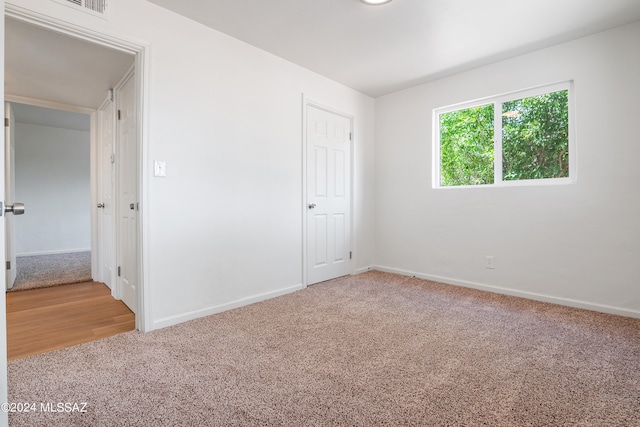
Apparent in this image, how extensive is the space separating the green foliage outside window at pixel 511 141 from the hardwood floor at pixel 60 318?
3.59 meters

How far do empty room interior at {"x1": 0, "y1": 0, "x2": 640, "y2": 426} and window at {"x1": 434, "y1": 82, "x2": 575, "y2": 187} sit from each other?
2cm

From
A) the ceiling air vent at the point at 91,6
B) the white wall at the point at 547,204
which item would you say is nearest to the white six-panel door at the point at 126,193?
the ceiling air vent at the point at 91,6

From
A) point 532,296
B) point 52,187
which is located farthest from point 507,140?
point 52,187

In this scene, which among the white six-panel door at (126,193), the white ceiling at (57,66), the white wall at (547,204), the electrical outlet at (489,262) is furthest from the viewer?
the electrical outlet at (489,262)

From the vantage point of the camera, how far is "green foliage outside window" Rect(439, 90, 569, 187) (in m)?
2.98

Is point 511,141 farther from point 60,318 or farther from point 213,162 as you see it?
point 60,318

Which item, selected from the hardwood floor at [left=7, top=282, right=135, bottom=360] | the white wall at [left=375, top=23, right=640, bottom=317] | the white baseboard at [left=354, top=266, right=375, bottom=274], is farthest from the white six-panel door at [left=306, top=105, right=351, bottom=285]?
the hardwood floor at [left=7, top=282, right=135, bottom=360]

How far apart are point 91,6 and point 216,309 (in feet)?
7.48

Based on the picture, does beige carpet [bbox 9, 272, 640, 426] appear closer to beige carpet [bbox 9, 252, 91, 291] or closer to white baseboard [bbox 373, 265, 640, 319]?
white baseboard [bbox 373, 265, 640, 319]

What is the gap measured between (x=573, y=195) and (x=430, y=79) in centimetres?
189

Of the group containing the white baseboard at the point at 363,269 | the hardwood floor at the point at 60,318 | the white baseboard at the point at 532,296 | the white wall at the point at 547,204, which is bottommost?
the hardwood floor at the point at 60,318

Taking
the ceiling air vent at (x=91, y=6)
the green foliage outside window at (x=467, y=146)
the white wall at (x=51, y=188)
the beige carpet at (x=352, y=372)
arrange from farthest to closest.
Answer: the white wall at (x=51, y=188) < the green foliage outside window at (x=467, y=146) < the ceiling air vent at (x=91, y=6) < the beige carpet at (x=352, y=372)

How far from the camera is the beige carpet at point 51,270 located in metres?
3.72

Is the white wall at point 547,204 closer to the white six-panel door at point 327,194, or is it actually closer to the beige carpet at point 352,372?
the beige carpet at point 352,372
